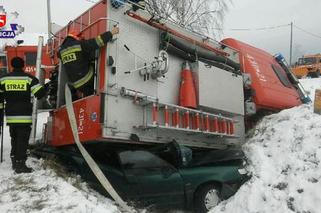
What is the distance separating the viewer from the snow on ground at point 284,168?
7.04 m

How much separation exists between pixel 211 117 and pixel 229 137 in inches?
28.1

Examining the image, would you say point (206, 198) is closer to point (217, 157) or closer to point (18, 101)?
point (217, 157)

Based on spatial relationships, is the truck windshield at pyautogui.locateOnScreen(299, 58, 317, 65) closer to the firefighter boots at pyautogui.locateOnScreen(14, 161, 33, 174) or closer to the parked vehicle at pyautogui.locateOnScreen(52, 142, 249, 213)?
the parked vehicle at pyautogui.locateOnScreen(52, 142, 249, 213)

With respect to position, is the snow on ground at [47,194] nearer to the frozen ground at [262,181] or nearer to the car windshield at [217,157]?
the frozen ground at [262,181]

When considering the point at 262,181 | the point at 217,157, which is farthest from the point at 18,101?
the point at 262,181

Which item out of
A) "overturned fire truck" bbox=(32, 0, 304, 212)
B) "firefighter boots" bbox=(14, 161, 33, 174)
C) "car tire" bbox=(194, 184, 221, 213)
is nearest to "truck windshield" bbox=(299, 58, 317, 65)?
"overturned fire truck" bbox=(32, 0, 304, 212)

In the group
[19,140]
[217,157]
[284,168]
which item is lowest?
[284,168]

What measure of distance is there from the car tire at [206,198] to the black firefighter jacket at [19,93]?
9.31ft

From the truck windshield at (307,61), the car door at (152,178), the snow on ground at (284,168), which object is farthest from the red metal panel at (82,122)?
the truck windshield at (307,61)

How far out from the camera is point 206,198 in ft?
24.0

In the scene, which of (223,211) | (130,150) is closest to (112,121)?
(130,150)

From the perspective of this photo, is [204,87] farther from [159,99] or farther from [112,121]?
[112,121]

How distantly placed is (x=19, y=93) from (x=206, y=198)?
3.33 m

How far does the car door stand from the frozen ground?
1.71ft
